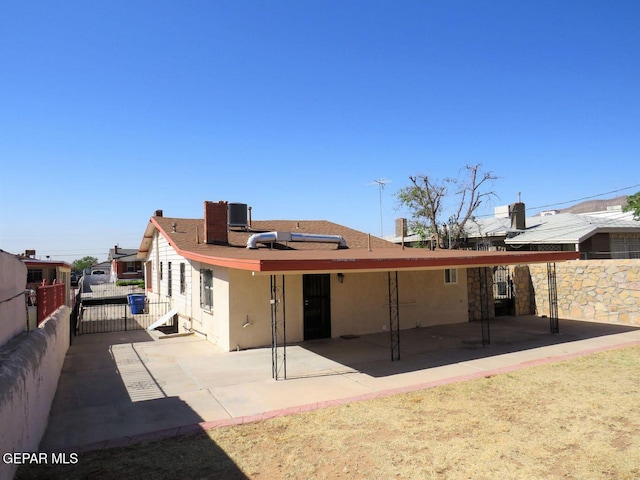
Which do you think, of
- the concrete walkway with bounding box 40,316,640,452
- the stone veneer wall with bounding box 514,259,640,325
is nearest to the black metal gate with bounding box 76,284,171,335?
the concrete walkway with bounding box 40,316,640,452

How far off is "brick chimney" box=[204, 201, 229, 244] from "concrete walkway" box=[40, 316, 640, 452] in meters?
3.52

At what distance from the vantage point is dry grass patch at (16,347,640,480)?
5.05 m

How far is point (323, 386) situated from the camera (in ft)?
28.1

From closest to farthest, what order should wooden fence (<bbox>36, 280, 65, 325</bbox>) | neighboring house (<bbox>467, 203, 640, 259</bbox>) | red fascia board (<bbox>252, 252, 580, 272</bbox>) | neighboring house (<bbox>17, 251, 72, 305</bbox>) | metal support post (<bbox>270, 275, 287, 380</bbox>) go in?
1. wooden fence (<bbox>36, 280, 65, 325</bbox>)
2. red fascia board (<bbox>252, 252, 580, 272</bbox>)
3. metal support post (<bbox>270, 275, 287, 380</bbox>)
4. neighboring house (<bbox>17, 251, 72, 305</bbox>)
5. neighboring house (<bbox>467, 203, 640, 259</bbox>)

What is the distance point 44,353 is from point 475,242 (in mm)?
27982

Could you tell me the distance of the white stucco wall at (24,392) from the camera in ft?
13.7

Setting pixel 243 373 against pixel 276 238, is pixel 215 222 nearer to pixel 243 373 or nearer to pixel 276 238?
pixel 276 238

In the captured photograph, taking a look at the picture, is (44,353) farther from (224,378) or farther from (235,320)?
→ (235,320)

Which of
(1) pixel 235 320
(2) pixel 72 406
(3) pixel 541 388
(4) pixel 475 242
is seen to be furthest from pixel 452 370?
(4) pixel 475 242

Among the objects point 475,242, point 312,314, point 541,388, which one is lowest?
point 541,388

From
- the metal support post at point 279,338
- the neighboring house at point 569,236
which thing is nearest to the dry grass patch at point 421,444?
the metal support post at point 279,338

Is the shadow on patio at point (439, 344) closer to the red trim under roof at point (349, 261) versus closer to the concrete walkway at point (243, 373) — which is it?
the concrete walkway at point (243, 373)

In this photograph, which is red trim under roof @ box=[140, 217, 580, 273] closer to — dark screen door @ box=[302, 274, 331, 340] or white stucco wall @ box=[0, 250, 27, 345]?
dark screen door @ box=[302, 274, 331, 340]

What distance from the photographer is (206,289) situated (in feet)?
45.7
